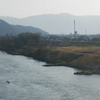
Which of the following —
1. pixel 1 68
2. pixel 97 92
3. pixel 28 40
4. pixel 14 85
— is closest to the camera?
pixel 97 92

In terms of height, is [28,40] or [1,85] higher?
[28,40]

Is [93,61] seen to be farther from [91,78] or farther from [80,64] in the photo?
[91,78]

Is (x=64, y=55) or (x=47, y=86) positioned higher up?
(x=64, y=55)

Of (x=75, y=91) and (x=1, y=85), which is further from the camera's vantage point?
(x=1, y=85)

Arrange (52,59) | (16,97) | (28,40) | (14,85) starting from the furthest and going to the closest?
(28,40) < (52,59) < (14,85) < (16,97)

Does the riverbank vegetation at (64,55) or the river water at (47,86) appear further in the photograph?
the riverbank vegetation at (64,55)

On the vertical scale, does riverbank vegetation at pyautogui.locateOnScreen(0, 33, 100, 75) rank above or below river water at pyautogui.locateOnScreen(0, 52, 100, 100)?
above

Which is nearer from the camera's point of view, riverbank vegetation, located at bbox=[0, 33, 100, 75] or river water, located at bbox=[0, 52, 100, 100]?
river water, located at bbox=[0, 52, 100, 100]

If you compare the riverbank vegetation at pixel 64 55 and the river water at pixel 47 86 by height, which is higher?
the riverbank vegetation at pixel 64 55

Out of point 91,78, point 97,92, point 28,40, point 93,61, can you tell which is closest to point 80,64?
point 93,61

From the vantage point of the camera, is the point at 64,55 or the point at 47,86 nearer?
the point at 47,86

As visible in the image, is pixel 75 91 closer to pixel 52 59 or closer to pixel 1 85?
pixel 1 85
